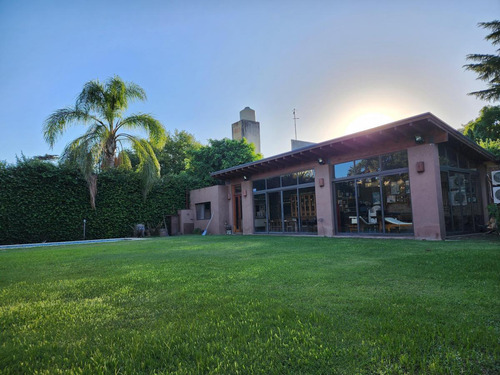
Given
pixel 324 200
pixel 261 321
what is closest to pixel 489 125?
pixel 324 200

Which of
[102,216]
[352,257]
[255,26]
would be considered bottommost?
[352,257]

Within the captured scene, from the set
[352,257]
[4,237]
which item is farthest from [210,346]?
[4,237]

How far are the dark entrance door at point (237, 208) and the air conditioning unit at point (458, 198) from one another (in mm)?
9102

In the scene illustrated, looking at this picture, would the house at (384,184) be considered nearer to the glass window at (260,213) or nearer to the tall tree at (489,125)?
the glass window at (260,213)

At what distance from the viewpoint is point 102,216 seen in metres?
14.1

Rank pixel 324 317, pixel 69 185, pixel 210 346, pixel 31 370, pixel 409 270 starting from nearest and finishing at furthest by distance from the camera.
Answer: pixel 31 370 → pixel 210 346 → pixel 324 317 → pixel 409 270 → pixel 69 185

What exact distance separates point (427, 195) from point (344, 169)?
9.22 ft

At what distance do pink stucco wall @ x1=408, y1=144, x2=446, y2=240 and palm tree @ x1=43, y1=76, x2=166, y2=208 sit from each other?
11046 mm

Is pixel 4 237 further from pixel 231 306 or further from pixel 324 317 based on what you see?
pixel 324 317

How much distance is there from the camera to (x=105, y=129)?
13.6m

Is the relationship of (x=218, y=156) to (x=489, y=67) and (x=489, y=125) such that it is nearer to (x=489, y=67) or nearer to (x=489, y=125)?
(x=489, y=125)

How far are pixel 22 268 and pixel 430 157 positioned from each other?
9.69m

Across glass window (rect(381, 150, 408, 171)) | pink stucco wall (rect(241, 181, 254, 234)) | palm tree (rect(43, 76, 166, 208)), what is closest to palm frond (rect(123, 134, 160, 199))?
palm tree (rect(43, 76, 166, 208))

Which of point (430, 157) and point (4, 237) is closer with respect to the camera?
point (430, 157)
